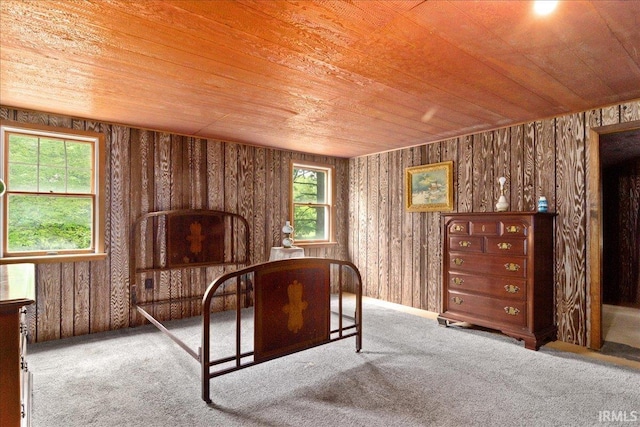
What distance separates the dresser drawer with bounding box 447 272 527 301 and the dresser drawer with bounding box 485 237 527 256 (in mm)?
270

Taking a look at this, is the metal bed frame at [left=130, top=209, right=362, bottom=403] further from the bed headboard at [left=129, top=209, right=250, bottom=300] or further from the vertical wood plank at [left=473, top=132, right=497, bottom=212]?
the vertical wood plank at [left=473, top=132, right=497, bottom=212]

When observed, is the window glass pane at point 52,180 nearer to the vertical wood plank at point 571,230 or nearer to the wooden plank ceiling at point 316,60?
the wooden plank ceiling at point 316,60

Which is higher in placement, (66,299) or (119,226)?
(119,226)

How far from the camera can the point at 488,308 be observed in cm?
352

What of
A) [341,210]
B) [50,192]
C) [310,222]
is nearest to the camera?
[50,192]

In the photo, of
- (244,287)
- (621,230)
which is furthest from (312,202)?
(621,230)

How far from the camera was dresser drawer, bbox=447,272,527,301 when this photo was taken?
3305mm

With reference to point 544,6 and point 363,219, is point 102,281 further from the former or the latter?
point 544,6

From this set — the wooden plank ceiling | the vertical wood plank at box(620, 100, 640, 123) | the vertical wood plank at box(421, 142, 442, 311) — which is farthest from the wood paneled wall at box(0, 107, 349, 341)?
the vertical wood plank at box(620, 100, 640, 123)

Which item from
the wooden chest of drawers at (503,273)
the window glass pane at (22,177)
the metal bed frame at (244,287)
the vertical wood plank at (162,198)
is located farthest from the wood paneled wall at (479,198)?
the window glass pane at (22,177)

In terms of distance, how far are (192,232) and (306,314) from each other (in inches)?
86.0

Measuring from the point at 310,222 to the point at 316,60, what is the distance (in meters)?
3.49

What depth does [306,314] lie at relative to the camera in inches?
106

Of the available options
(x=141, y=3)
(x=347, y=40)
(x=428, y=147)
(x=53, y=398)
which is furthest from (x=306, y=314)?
(x=428, y=147)
